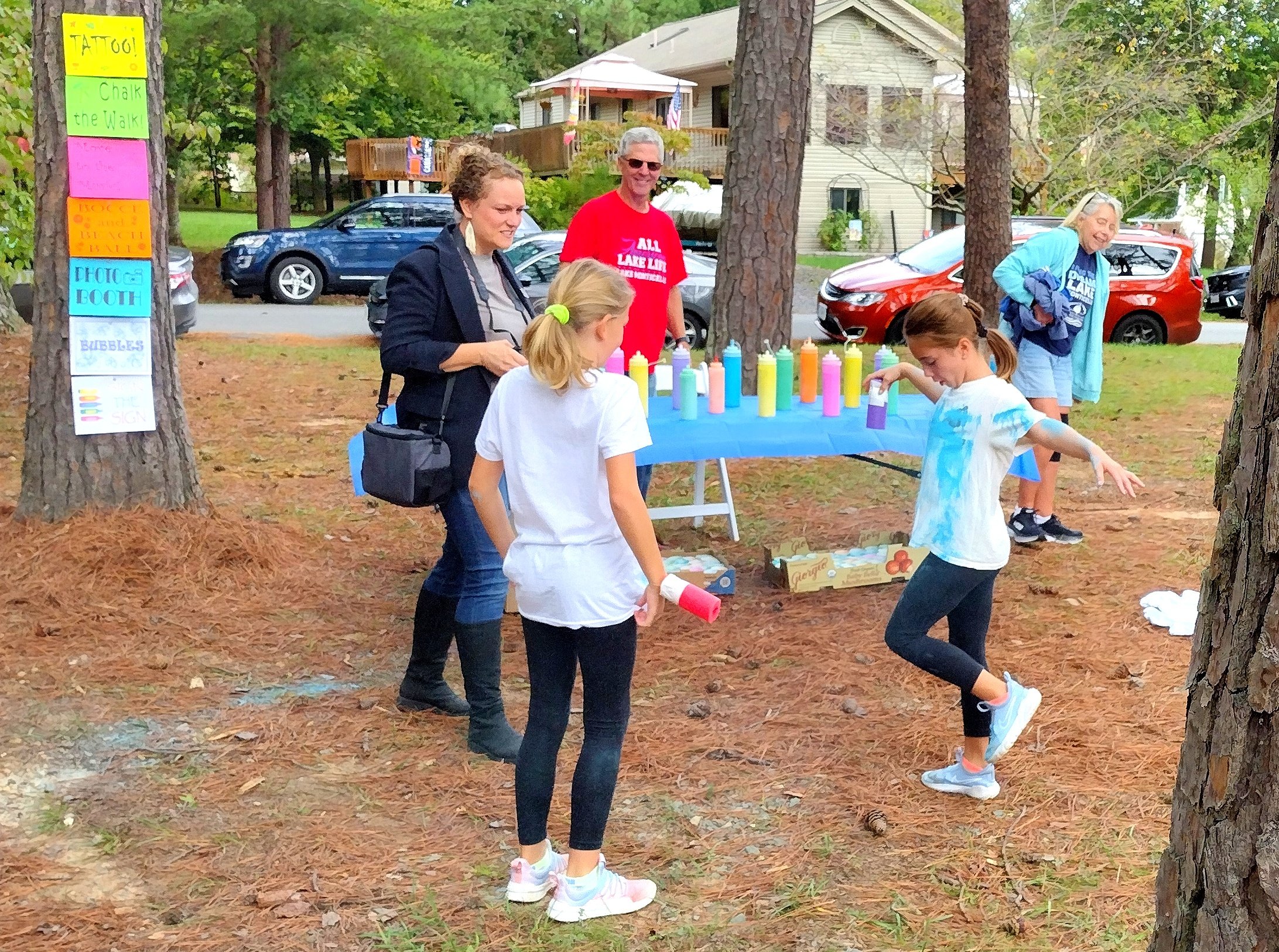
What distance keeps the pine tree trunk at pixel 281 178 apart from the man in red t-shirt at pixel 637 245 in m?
21.6

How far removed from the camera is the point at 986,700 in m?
3.84

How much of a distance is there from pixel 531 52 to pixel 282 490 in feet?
154

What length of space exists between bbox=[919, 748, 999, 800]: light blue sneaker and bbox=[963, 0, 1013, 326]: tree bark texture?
6302 millimetres

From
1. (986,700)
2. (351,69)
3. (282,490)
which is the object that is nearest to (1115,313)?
(282,490)

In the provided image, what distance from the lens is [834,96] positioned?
96.1 ft

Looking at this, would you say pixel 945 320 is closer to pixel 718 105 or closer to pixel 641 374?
pixel 641 374

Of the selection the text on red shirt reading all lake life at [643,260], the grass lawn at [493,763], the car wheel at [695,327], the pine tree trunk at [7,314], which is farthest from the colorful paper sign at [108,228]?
the car wheel at [695,327]

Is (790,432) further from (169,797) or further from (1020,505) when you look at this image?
(169,797)

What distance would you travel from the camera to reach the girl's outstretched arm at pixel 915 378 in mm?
4227

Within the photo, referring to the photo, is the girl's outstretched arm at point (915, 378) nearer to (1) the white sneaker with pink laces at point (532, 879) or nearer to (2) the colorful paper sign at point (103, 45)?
(1) the white sneaker with pink laces at point (532, 879)

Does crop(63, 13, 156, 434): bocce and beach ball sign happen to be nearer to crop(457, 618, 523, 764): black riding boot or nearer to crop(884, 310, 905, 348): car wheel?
crop(457, 618, 523, 764): black riding boot

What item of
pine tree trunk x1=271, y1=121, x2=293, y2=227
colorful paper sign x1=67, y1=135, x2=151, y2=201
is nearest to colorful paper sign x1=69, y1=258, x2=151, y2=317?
colorful paper sign x1=67, y1=135, x2=151, y2=201

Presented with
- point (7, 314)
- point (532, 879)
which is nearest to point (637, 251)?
point (532, 879)

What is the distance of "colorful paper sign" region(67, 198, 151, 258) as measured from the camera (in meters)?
5.53
